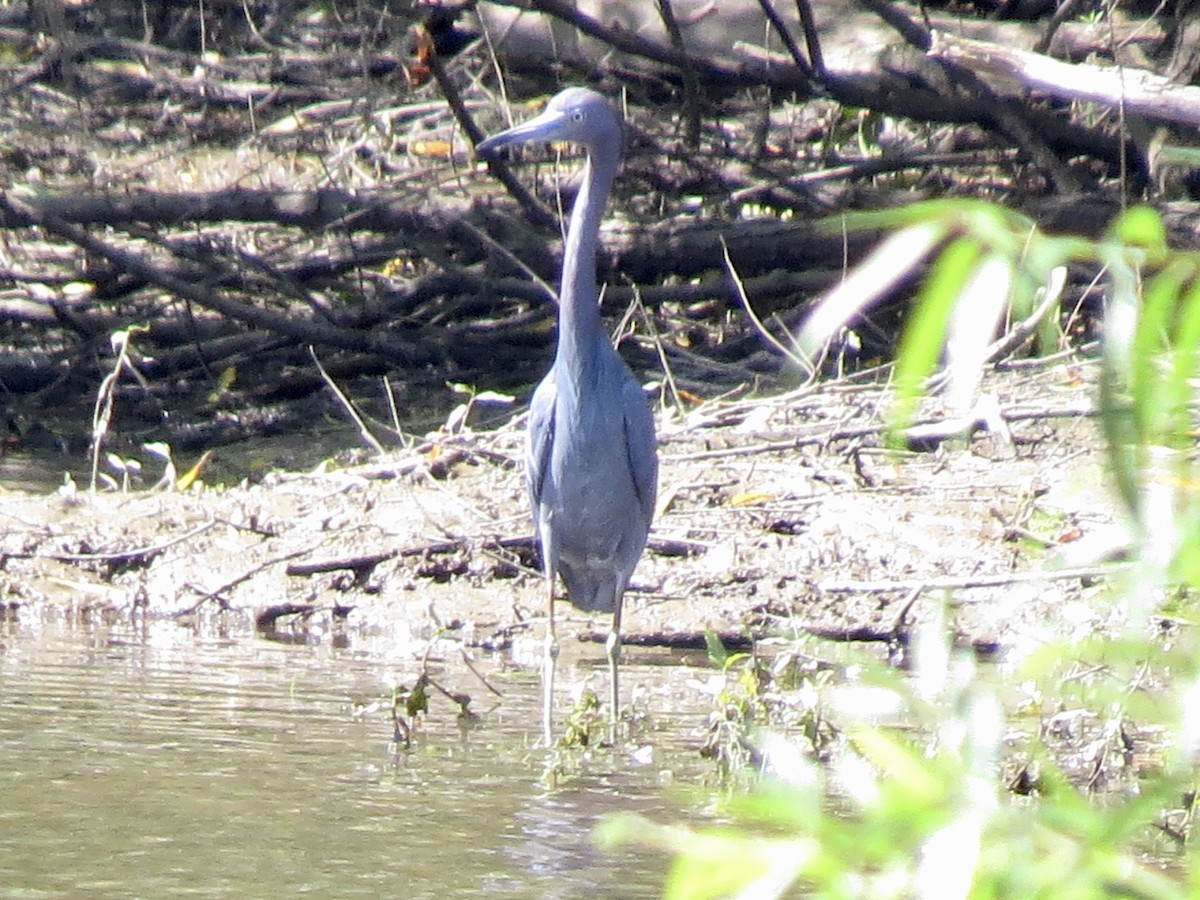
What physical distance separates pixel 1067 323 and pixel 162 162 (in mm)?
5220

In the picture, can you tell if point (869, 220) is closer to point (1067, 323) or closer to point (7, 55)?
point (1067, 323)

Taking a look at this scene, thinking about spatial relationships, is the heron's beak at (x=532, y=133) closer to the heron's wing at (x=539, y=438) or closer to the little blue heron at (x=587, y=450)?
the little blue heron at (x=587, y=450)

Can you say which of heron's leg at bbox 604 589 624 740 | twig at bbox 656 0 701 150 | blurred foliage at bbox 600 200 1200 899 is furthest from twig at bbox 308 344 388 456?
blurred foliage at bbox 600 200 1200 899

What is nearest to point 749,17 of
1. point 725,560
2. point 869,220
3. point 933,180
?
point 933,180

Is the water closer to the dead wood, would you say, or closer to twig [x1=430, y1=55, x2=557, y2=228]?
the dead wood

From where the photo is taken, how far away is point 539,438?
21.8 ft

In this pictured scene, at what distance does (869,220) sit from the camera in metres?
1.63

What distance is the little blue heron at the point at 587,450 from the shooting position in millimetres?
6566

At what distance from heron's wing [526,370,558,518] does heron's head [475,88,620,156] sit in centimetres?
86

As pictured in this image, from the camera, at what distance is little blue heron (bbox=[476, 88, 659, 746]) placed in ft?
21.5

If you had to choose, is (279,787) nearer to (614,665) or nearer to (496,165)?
(614,665)

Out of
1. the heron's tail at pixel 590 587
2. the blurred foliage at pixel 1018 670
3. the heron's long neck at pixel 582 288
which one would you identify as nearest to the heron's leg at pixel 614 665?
the heron's tail at pixel 590 587

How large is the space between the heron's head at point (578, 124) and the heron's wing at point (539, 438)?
858mm

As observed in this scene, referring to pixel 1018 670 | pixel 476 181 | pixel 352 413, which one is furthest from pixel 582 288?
pixel 1018 670
